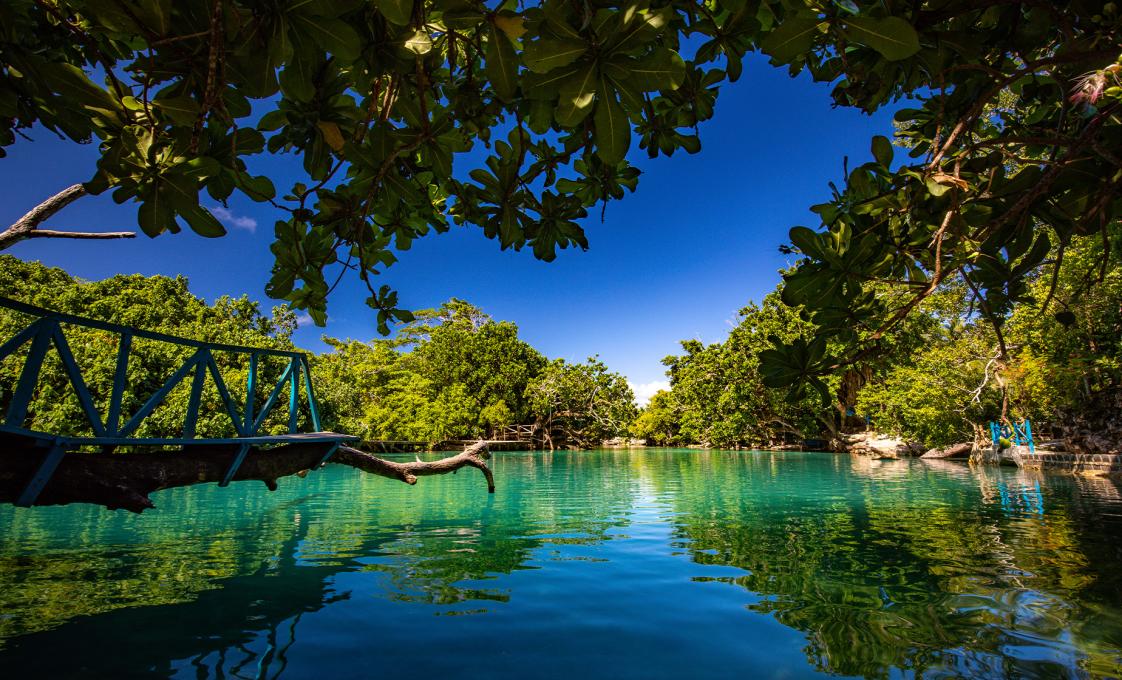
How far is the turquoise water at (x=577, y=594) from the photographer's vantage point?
8.70 feet

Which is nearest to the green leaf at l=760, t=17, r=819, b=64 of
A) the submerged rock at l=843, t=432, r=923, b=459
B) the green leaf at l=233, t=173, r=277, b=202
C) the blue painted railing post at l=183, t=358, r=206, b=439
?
the green leaf at l=233, t=173, r=277, b=202

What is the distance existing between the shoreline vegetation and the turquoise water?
153 cm

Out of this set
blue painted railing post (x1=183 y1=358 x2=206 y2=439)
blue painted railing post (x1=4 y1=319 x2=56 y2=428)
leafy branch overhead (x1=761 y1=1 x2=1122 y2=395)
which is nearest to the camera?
leafy branch overhead (x1=761 y1=1 x2=1122 y2=395)

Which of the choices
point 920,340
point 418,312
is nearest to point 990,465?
point 920,340

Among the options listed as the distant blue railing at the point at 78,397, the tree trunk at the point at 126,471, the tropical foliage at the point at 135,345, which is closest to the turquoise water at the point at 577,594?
the tree trunk at the point at 126,471

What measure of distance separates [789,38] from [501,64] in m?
0.93

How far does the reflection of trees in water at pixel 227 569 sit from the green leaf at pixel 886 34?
3.82 metres

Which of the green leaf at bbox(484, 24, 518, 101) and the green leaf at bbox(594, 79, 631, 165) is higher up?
the green leaf at bbox(484, 24, 518, 101)

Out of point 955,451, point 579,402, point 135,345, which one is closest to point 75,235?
point 135,345

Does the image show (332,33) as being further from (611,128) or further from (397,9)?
(611,128)

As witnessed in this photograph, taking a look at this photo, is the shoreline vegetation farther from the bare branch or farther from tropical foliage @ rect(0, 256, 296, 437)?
the bare branch

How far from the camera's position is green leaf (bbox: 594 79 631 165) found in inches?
56.4

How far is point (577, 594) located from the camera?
3.79 metres

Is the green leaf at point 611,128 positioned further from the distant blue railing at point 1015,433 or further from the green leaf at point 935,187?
the distant blue railing at point 1015,433
